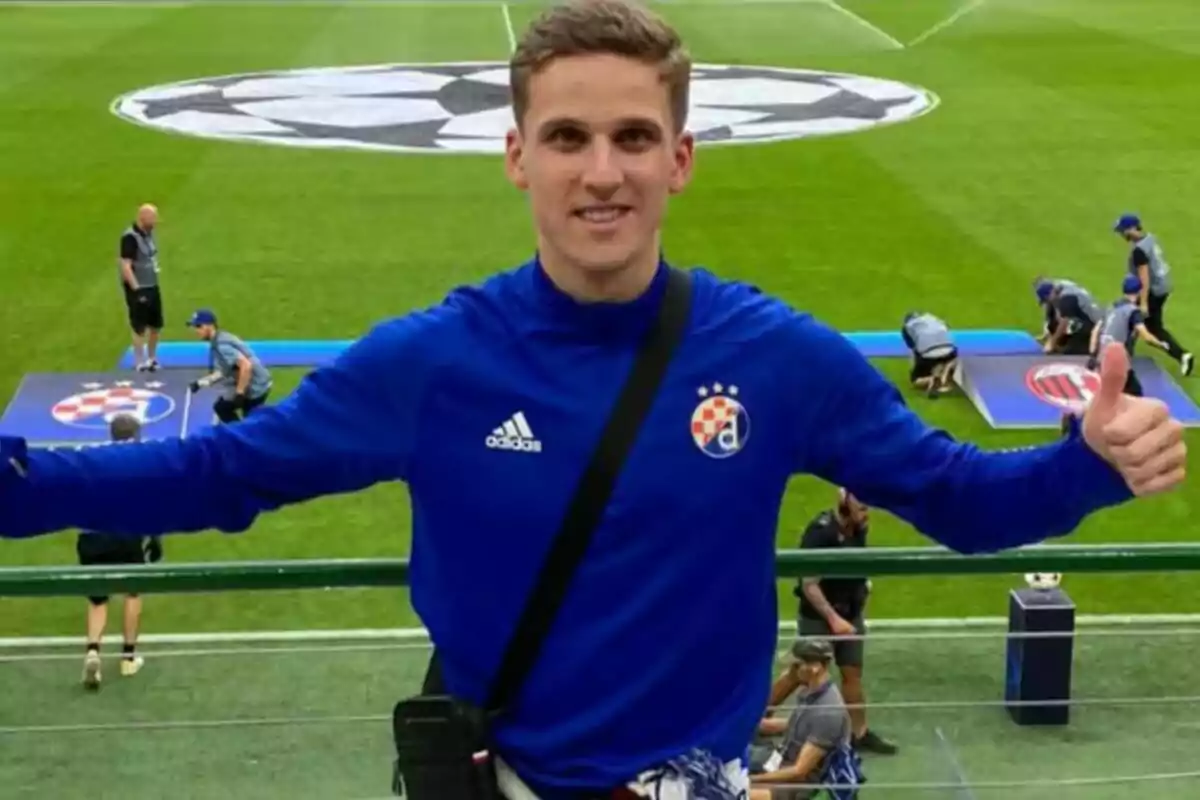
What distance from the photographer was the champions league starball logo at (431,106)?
27.4 metres

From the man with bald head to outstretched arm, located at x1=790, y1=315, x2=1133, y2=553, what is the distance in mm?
13627

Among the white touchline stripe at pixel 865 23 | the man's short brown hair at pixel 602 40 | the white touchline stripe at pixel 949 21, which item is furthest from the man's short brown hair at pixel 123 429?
the white touchline stripe at pixel 949 21

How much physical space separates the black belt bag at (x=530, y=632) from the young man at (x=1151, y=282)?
1407 cm

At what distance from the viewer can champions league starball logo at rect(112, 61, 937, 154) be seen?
2739 centimetres

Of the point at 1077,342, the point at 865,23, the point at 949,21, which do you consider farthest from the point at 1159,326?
the point at 865,23

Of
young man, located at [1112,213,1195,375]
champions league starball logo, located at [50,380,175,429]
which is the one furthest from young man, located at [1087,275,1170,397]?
champions league starball logo, located at [50,380,175,429]

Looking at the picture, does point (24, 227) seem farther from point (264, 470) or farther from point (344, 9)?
point (344, 9)

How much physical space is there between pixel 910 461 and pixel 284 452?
3.15 feet

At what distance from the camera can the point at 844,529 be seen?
29.0ft

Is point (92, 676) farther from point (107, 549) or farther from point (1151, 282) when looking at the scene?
point (1151, 282)

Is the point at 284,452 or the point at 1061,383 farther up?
the point at 284,452

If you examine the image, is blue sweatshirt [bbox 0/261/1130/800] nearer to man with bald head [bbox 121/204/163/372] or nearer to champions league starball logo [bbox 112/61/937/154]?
man with bald head [bbox 121/204/163/372]

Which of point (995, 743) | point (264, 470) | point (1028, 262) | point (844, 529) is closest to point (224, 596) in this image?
point (844, 529)

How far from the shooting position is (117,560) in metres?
9.23
